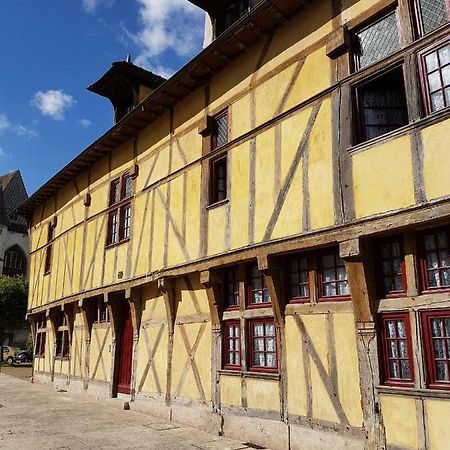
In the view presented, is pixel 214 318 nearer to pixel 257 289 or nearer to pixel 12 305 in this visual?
pixel 257 289

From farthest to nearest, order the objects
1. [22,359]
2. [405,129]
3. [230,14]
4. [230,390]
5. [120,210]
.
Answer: [22,359] < [120,210] < [230,14] < [230,390] < [405,129]

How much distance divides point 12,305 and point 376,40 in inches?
934

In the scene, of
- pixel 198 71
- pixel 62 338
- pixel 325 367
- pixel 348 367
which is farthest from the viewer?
pixel 62 338

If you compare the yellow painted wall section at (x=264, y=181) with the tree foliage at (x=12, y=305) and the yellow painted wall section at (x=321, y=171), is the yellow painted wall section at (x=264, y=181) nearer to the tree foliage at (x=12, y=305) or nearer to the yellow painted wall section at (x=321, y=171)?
the yellow painted wall section at (x=321, y=171)

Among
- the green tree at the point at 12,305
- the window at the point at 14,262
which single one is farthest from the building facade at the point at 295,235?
the window at the point at 14,262

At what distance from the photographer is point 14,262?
37.6 m

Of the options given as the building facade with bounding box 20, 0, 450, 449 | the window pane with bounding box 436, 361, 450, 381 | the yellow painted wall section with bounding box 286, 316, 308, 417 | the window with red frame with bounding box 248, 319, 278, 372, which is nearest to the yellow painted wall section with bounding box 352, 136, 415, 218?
the building facade with bounding box 20, 0, 450, 449

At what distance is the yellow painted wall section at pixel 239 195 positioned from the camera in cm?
744

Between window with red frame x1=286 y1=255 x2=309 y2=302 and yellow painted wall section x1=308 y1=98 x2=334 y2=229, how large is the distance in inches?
28.0

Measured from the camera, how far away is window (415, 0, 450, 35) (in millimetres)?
5438

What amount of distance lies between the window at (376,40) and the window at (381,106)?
31 centimetres

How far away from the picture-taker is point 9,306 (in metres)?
24.5

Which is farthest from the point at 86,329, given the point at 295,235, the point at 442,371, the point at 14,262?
the point at 14,262

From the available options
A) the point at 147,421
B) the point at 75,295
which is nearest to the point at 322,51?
the point at 147,421
